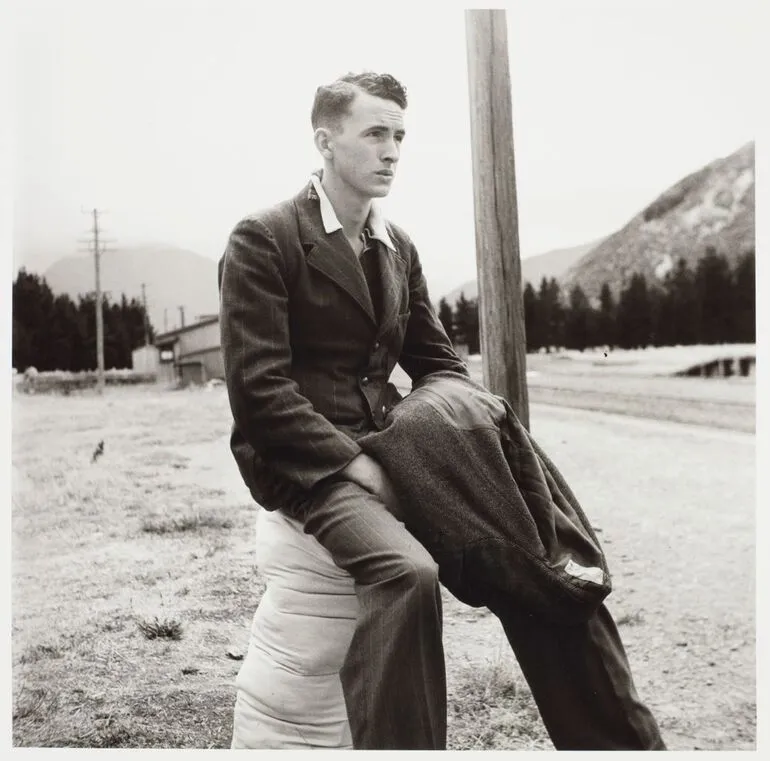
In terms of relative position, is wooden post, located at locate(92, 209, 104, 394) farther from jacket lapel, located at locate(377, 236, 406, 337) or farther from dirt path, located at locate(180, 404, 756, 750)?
jacket lapel, located at locate(377, 236, 406, 337)

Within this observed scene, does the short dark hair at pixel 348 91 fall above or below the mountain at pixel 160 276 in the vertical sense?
above

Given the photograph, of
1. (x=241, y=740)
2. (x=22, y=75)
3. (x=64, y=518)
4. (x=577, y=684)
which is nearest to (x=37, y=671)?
(x=64, y=518)

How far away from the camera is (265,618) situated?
90.2 inches

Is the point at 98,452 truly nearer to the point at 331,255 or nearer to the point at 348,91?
the point at 331,255

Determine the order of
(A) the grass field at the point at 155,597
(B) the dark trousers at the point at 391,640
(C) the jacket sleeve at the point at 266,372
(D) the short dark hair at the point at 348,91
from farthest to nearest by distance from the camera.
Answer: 1. (A) the grass field at the point at 155,597
2. (D) the short dark hair at the point at 348,91
3. (C) the jacket sleeve at the point at 266,372
4. (B) the dark trousers at the point at 391,640

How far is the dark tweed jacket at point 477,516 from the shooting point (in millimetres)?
2084

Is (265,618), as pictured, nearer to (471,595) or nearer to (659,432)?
(471,595)

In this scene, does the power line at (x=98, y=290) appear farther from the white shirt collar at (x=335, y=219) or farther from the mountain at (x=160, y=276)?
the white shirt collar at (x=335, y=219)

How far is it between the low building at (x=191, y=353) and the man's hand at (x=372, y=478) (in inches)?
43.0

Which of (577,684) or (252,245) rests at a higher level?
(252,245)

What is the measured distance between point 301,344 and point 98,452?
1275 millimetres

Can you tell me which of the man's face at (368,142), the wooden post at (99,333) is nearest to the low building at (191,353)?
the wooden post at (99,333)

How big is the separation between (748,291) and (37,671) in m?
2.58

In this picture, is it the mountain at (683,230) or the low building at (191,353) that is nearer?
the mountain at (683,230)
